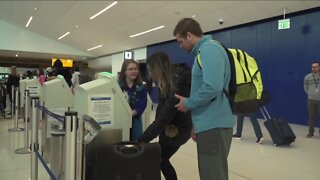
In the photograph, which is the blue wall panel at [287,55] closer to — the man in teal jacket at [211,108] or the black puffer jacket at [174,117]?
the black puffer jacket at [174,117]

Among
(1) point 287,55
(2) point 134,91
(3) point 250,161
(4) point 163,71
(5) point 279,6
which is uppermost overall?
(5) point 279,6

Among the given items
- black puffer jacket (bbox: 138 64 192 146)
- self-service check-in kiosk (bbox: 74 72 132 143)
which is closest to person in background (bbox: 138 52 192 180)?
black puffer jacket (bbox: 138 64 192 146)

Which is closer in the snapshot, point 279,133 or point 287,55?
point 279,133

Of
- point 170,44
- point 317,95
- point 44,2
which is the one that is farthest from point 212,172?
point 170,44

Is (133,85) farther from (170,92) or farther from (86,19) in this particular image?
(86,19)

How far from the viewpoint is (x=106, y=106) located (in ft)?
5.82

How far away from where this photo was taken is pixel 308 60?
7.43 meters

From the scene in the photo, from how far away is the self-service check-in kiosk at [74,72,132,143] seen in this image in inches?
68.2

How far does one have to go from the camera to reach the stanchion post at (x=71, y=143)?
150 cm

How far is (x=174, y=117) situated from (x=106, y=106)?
546 mm

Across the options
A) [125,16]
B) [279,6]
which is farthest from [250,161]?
[125,16]

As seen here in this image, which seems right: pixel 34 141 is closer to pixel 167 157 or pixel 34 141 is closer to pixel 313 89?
pixel 167 157

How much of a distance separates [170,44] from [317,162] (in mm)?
9895

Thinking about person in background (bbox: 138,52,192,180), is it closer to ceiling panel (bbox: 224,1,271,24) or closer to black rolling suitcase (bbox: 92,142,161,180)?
black rolling suitcase (bbox: 92,142,161,180)
